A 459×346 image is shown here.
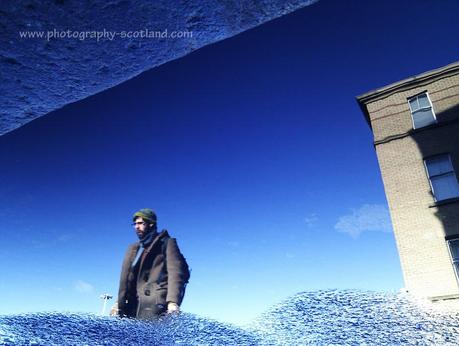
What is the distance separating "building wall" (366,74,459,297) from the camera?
24.9 ft

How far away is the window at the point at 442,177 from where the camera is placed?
27.2ft

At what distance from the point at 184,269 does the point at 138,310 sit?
0.72m

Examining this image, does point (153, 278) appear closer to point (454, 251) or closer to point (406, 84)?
point (454, 251)

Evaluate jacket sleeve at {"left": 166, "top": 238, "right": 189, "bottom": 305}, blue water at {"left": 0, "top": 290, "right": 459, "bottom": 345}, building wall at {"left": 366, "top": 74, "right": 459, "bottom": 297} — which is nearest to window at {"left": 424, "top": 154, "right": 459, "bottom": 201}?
building wall at {"left": 366, "top": 74, "right": 459, "bottom": 297}

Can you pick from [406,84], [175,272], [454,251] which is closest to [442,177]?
[454,251]

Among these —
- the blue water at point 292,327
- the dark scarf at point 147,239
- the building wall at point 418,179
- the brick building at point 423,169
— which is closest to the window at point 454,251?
the brick building at point 423,169

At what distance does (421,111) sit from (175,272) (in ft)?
30.8

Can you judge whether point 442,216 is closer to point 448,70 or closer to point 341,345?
point 448,70

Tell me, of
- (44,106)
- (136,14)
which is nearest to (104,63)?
(136,14)

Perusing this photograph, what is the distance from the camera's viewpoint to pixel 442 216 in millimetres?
7953

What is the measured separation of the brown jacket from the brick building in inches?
242

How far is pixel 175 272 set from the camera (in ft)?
12.2

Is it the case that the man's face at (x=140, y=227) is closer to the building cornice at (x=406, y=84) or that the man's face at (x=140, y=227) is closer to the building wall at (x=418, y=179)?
the building wall at (x=418, y=179)

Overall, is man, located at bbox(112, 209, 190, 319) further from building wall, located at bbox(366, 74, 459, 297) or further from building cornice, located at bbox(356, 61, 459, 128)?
building cornice, located at bbox(356, 61, 459, 128)
